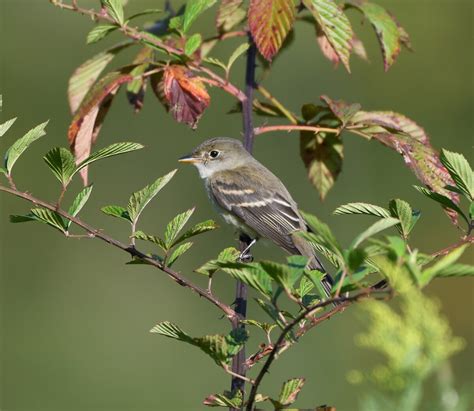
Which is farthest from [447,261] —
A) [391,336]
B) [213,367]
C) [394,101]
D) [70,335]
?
[394,101]

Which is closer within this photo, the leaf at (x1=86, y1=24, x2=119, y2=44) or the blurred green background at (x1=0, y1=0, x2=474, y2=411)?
the leaf at (x1=86, y1=24, x2=119, y2=44)

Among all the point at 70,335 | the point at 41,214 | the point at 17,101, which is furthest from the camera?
the point at 17,101

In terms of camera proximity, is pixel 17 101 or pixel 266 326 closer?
pixel 266 326

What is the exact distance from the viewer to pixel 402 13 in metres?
8.73

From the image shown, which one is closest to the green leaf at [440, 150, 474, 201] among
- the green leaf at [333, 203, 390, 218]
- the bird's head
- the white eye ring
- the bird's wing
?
the green leaf at [333, 203, 390, 218]

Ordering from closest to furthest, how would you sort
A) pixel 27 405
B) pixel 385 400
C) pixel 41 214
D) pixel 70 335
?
pixel 385 400 → pixel 41 214 → pixel 27 405 → pixel 70 335

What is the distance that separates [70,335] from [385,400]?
6298 mm

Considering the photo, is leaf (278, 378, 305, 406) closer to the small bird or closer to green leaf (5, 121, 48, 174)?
green leaf (5, 121, 48, 174)

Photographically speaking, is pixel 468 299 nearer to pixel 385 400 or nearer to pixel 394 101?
pixel 394 101

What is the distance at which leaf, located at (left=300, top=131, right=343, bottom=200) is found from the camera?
9.00 ft

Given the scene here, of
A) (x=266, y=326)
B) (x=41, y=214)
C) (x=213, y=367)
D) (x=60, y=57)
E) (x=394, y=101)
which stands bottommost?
(x=213, y=367)

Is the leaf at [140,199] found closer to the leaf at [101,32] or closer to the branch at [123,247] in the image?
the branch at [123,247]

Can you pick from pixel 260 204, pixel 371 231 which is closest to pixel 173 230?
pixel 371 231

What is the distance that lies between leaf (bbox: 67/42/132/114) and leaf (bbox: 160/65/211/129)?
33cm
